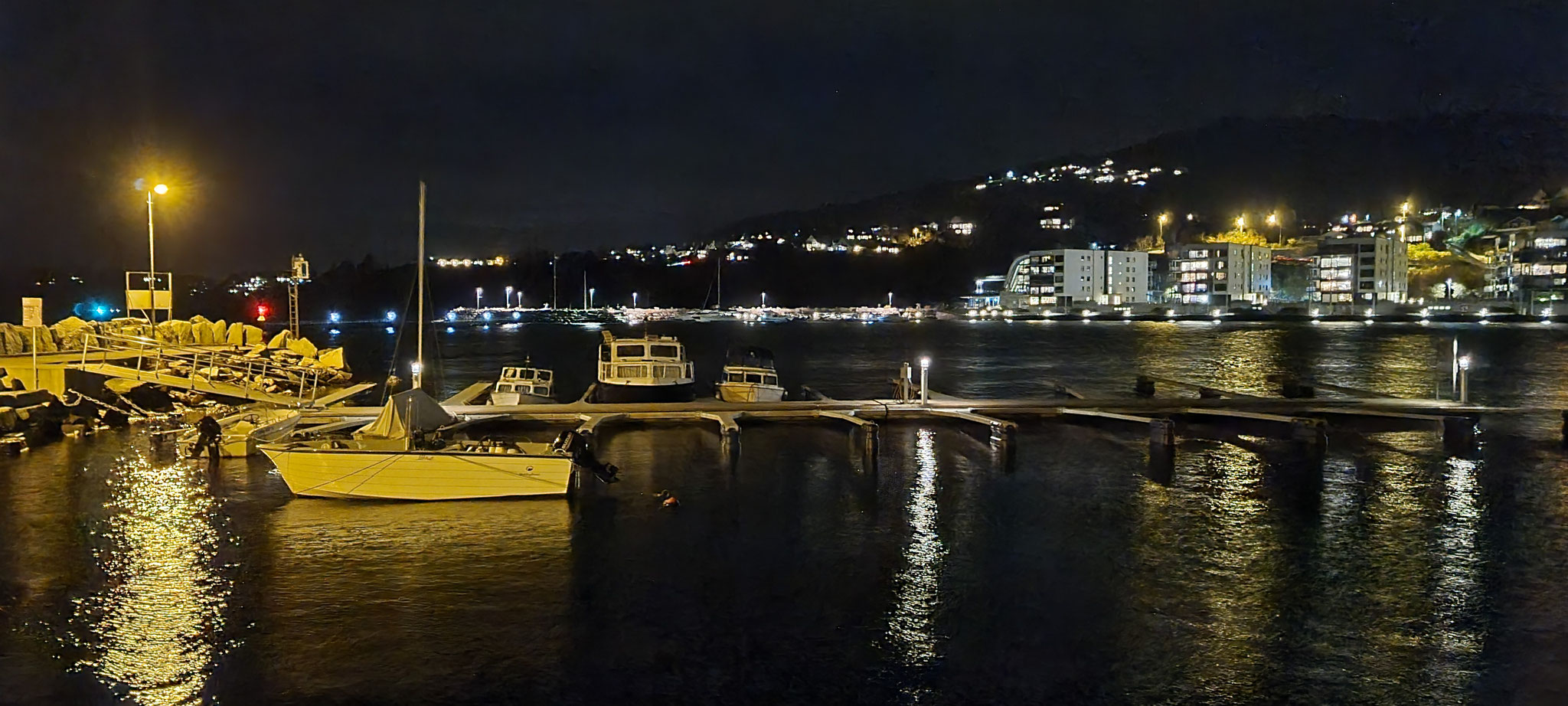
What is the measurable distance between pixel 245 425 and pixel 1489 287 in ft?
618

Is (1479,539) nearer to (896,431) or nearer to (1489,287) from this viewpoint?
(896,431)

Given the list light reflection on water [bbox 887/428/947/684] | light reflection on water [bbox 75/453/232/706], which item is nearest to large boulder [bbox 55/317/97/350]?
light reflection on water [bbox 75/453/232/706]

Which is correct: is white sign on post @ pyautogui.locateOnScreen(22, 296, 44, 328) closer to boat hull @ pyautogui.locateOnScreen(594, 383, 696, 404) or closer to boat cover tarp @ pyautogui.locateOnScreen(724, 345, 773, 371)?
boat hull @ pyautogui.locateOnScreen(594, 383, 696, 404)

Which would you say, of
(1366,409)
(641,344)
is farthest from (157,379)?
(1366,409)

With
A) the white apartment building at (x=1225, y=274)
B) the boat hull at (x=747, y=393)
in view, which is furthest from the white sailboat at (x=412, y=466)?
the white apartment building at (x=1225, y=274)

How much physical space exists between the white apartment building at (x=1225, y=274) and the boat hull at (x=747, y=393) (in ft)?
529

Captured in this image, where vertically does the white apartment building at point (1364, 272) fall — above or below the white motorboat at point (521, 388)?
above

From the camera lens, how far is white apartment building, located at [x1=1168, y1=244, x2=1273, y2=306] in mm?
178625

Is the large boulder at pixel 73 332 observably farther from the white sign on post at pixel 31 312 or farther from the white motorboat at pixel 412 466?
the white motorboat at pixel 412 466

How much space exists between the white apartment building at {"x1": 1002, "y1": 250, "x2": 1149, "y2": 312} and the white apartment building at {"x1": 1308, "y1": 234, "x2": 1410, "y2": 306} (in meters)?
31.0

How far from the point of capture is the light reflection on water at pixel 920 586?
12562 millimetres

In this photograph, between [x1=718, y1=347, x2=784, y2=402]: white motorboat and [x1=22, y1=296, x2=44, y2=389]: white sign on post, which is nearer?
[x1=718, y1=347, x2=784, y2=402]: white motorboat

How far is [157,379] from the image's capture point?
34250mm

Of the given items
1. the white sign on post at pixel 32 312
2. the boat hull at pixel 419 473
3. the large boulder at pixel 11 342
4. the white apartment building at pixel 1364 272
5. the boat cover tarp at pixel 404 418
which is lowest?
the boat hull at pixel 419 473
